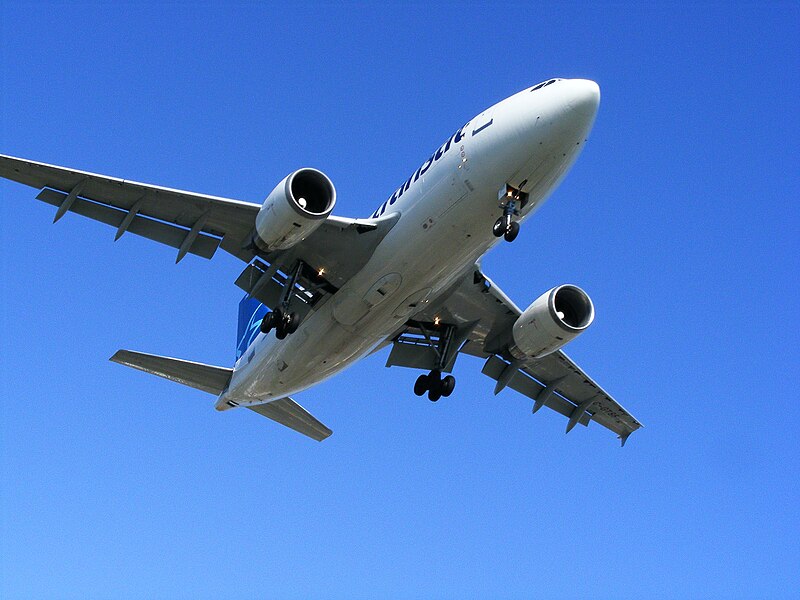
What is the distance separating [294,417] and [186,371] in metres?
3.50

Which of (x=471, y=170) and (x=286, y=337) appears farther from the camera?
(x=286, y=337)

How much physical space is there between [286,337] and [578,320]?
7.13 m

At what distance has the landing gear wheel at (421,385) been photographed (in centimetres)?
2652

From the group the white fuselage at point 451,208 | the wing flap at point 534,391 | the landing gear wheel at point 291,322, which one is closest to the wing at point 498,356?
the wing flap at point 534,391

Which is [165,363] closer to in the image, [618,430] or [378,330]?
[378,330]

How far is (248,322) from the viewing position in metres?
28.0

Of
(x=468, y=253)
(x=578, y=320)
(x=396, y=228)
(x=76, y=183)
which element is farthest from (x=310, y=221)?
(x=578, y=320)

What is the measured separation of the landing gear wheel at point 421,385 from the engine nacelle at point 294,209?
7.19m

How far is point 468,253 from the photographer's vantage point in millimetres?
20938

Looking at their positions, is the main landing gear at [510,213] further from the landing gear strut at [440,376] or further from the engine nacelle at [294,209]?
the landing gear strut at [440,376]

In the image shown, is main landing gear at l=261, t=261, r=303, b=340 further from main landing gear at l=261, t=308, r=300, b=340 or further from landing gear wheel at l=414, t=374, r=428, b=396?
landing gear wheel at l=414, t=374, r=428, b=396

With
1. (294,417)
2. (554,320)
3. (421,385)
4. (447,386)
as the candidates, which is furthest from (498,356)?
(294,417)

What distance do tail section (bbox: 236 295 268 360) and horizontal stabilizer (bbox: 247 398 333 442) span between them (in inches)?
76.6

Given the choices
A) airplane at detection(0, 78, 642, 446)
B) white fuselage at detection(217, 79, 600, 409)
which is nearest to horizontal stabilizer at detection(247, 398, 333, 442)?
airplane at detection(0, 78, 642, 446)
